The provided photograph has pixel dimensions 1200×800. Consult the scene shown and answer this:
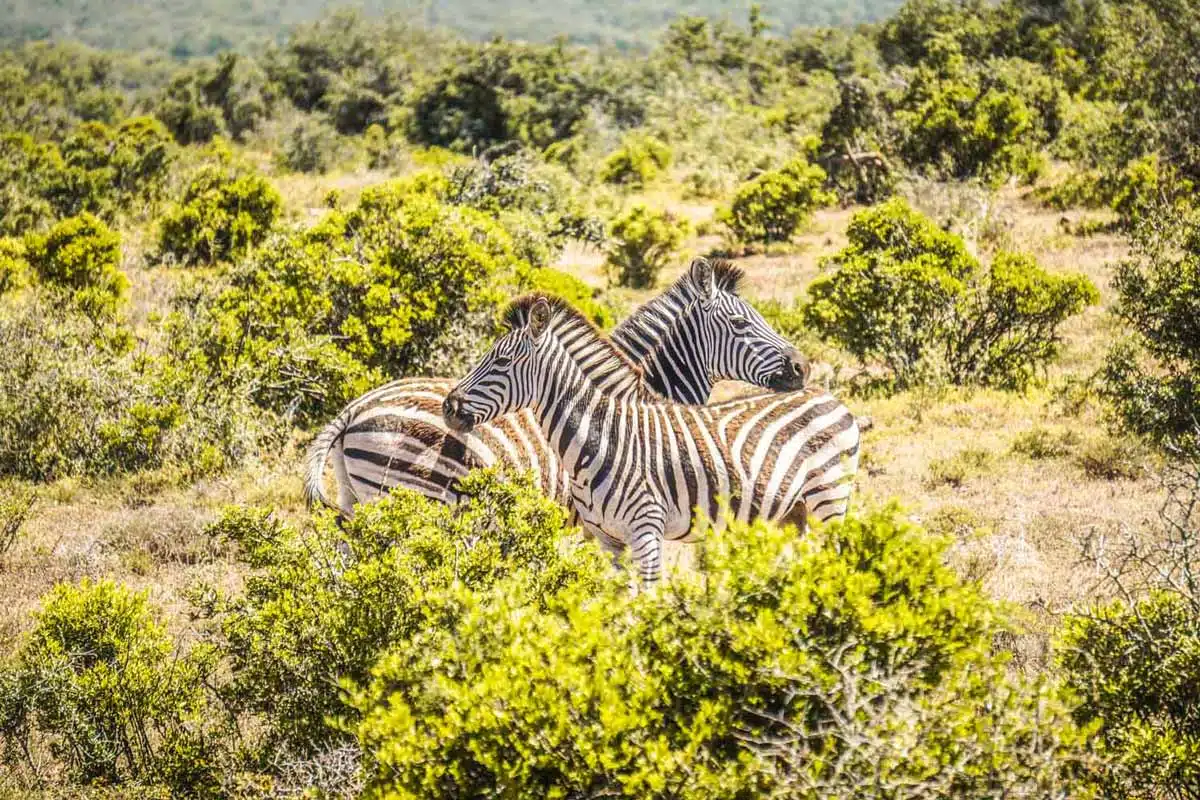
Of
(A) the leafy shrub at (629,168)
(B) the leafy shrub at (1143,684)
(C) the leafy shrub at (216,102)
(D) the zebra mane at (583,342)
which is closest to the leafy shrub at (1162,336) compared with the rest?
(B) the leafy shrub at (1143,684)

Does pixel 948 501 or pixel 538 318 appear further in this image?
pixel 948 501

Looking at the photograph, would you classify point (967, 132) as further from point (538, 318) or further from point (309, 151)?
point (309, 151)

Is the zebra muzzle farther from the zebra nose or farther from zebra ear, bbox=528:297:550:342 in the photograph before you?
the zebra nose

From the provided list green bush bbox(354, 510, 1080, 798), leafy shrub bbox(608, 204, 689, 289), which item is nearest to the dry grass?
green bush bbox(354, 510, 1080, 798)

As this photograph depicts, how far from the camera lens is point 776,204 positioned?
2127 centimetres

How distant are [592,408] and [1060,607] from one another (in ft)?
11.7

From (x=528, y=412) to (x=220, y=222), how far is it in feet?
40.5

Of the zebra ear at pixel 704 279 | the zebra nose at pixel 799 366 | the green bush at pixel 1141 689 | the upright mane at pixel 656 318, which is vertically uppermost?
the zebra ear at pixel 704 279

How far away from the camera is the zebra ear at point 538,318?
6227 mm

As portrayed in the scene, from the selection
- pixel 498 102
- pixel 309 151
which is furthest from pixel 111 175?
pixel 498 102

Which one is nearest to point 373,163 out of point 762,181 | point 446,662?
point 762,181

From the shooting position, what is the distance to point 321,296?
10.9 m

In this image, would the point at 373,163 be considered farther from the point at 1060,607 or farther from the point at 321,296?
the point at 1060,607

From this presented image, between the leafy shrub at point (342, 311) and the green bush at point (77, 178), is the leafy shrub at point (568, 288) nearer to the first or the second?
the leafy shrub at point (342, 311)
